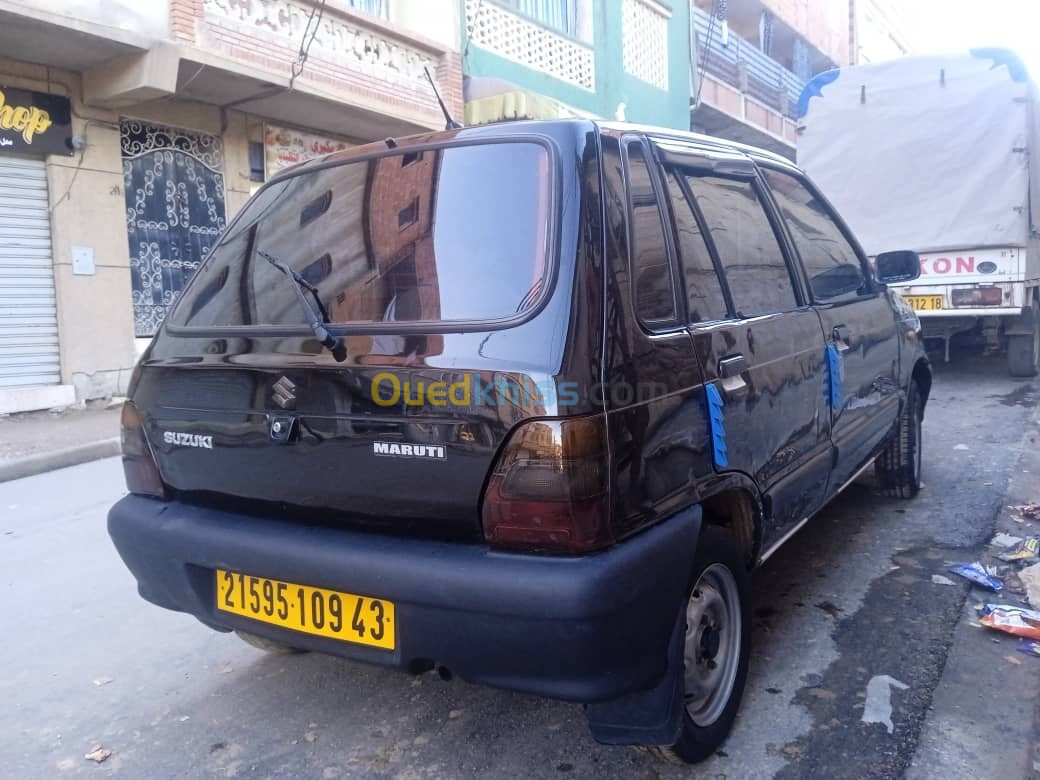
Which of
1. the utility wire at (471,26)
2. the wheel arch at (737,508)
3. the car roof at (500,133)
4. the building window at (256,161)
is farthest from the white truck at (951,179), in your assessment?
the wheel arch at (737,508)

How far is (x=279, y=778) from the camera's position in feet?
8.02

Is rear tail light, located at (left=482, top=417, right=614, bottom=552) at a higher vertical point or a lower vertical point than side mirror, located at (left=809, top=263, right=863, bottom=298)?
lower

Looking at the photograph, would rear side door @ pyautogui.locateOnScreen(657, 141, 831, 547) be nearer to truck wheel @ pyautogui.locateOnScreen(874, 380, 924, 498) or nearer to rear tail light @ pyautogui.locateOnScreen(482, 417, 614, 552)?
rear tail light @ pyautogui.locateOnScreen(482, 417, 614, 552)

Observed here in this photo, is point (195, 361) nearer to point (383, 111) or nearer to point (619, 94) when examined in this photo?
point (383, 111)

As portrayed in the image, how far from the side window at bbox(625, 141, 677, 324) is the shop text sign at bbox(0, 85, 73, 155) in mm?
8291

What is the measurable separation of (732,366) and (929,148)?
8051mm

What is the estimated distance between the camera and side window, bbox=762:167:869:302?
3.41 meters

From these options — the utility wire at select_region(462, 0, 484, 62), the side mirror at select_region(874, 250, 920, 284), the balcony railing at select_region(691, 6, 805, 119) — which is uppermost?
the balcony railing at select_region(691, 6, 805, 119)

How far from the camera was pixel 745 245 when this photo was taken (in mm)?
2967

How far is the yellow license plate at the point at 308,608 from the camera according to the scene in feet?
6.96

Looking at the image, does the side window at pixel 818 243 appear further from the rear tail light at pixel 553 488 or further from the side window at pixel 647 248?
the rear tail light at pixel 553 488

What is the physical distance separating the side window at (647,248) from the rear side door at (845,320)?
105cm

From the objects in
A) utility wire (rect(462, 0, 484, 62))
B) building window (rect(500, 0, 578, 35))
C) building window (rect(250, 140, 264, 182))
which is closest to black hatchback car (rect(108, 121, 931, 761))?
building window (rect(250, 140, 264, 182))

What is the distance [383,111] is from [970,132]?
22.1 ft
